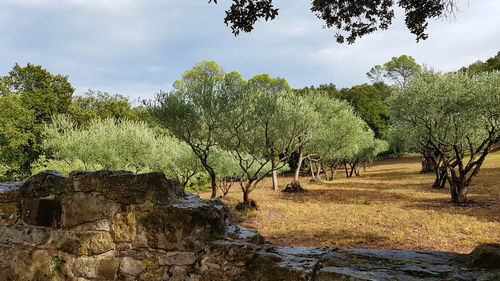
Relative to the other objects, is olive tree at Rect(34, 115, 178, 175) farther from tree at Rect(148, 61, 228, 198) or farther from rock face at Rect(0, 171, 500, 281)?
rock face at Rect(0, 171, 500, 281)

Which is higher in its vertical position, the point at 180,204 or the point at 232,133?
the point at 232,133

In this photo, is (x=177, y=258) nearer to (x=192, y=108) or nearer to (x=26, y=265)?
(x=26, y=265)

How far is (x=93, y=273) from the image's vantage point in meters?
3.48

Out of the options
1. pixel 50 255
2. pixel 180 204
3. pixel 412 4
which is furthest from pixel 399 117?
pixel 50 255

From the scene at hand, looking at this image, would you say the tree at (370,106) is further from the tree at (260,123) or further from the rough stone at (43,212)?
the rough stone at (43,212)

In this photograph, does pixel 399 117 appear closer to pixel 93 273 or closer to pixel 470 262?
pixel 470 262

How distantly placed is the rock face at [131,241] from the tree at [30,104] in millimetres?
31049

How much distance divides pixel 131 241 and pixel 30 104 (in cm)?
3481

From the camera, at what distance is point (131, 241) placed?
3436mm

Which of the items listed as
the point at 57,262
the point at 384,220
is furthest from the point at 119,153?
the point at 57,262

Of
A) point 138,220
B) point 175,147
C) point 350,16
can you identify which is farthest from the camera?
point 175,147

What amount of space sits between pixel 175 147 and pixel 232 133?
8.94m

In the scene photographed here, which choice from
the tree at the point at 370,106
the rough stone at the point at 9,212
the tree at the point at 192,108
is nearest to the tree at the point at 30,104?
the tree at the point at 192,108

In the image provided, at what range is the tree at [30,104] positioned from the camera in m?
28.3
